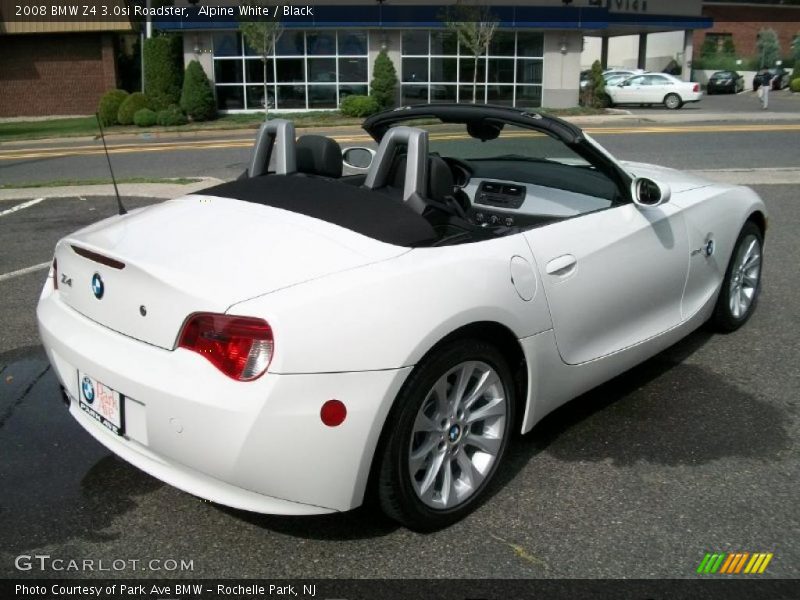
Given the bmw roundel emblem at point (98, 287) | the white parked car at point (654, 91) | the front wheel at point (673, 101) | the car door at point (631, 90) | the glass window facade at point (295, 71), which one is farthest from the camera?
Result: the car door at point (631, 90)

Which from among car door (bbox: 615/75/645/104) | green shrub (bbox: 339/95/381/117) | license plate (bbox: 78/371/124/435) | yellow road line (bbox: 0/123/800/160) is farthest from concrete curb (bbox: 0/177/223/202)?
car door (bbox: 615/75/645/104)

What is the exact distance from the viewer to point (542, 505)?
3250mm

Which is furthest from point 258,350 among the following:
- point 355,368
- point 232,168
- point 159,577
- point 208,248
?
point 232,168

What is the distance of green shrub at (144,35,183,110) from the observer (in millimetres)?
28531

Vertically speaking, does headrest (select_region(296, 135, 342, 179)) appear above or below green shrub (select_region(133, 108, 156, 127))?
above

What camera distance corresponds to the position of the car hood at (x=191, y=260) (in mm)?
2779

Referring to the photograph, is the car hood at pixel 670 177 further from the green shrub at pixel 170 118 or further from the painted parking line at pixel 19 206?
the green shrub at pixel 170 118

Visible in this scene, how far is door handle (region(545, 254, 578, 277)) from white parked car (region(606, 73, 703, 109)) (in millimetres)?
32047

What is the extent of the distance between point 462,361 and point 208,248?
3.30 ft

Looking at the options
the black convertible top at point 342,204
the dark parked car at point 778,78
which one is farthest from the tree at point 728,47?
the black convertible top at point 342,204

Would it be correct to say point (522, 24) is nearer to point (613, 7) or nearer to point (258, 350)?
point (613, 7)

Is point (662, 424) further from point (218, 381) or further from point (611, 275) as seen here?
point (218, 381)

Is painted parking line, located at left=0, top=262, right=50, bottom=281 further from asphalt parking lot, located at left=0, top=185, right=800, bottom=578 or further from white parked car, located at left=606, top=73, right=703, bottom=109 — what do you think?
white parked car, located at left=606, top=73, right=703, bottom=109

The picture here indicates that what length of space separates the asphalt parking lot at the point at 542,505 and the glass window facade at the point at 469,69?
86.6 ft
